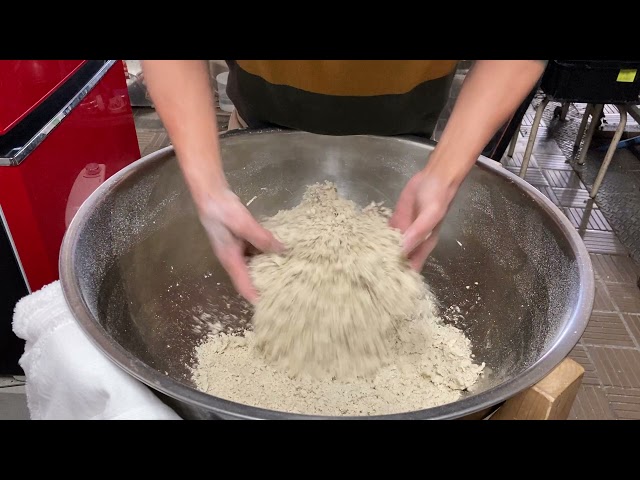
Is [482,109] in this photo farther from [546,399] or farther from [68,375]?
[68,375]

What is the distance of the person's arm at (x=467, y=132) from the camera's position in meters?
0.82

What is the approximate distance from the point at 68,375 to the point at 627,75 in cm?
217

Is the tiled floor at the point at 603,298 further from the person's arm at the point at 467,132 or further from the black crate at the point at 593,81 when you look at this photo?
the person's arm at the point at 467,132

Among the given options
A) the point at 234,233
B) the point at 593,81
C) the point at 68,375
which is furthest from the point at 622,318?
the point at 68,375

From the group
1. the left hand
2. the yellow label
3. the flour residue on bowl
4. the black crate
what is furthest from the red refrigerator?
the yellow label

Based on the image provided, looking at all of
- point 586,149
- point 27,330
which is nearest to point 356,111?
point 27,330

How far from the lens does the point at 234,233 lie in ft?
2.58

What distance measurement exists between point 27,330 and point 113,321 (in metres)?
0.13

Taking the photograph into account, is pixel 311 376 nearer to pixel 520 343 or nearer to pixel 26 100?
pixel 520 343

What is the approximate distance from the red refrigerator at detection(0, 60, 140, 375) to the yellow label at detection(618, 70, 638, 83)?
1.81 metres

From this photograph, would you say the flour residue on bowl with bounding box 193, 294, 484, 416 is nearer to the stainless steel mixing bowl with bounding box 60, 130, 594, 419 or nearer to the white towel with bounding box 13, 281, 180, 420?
the stainless steel mixing bowl with bounding box 60, 130, 594, 419

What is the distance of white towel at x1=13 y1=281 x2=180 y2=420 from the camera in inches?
24.6

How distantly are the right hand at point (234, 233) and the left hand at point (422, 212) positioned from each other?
22 cm

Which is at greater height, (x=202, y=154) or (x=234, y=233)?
(x=202, y=154)
